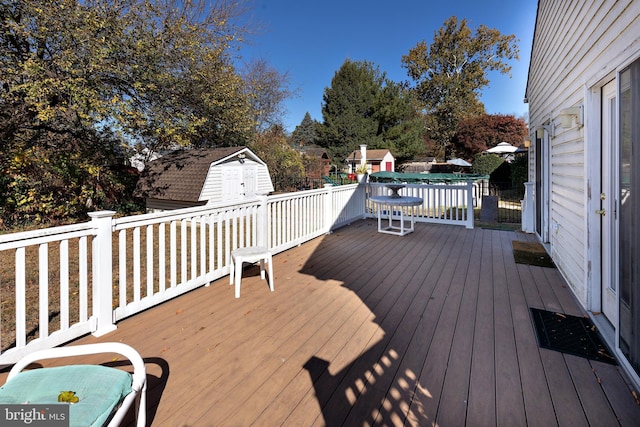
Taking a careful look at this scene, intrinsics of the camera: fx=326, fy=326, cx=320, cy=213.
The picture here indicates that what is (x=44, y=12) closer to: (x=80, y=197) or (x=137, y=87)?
(x=137, y=87)

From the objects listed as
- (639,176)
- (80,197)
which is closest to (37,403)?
(639,176)

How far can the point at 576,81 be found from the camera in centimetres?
327

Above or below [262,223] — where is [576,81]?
above

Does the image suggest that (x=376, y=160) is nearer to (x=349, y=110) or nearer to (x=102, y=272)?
(x=349, y=110)

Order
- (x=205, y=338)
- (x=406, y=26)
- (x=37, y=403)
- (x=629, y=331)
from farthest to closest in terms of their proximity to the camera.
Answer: (x=406, y=26), (x=205, y=338), (x=629, y=331), (x=37, y=403)

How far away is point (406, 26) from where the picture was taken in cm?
2406

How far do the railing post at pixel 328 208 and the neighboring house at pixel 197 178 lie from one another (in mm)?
4164

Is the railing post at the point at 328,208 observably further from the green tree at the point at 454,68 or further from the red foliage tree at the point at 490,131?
the green tree at the point at 454,68

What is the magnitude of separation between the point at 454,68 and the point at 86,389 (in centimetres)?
2948

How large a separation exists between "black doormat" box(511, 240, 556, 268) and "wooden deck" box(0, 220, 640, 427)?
52 centimetres

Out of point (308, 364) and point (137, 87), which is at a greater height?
point (137, 87)

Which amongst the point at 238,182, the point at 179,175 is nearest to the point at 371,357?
the point at 238,182

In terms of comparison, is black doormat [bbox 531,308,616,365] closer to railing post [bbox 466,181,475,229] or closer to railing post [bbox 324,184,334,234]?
railing post [bbox 324,184,334,234]

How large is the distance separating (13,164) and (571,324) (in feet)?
34.3
